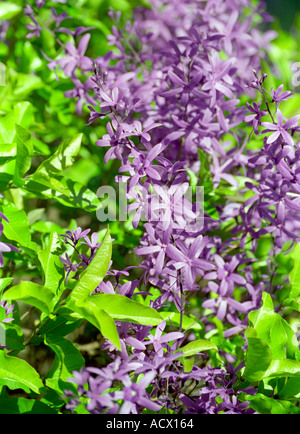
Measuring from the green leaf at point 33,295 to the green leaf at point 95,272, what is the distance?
1.5 inches

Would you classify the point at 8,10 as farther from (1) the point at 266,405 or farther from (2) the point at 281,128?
(1) the point at 266,405

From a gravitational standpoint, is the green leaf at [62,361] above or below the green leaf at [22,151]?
below

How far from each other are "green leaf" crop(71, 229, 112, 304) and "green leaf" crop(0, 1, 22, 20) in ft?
2.24

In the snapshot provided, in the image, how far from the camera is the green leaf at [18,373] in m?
0.61

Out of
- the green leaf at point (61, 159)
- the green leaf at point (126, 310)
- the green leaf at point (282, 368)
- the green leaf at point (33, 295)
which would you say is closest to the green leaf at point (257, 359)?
the green leaf at point (282, 368)

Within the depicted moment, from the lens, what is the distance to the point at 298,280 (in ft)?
2.56

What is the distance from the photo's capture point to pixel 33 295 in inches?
23.4

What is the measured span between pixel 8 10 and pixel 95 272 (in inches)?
28.6

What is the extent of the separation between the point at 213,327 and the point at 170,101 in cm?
44

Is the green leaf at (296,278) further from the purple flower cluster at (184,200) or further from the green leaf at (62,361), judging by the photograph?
the green leaf at (62,361)

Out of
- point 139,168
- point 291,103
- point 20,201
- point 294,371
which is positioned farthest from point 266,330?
point 20,201

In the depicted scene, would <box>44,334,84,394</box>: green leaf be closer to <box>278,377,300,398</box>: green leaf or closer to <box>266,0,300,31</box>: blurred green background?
<box>278,377,300,398</box>: green leaf

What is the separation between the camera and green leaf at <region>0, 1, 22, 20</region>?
1.06m

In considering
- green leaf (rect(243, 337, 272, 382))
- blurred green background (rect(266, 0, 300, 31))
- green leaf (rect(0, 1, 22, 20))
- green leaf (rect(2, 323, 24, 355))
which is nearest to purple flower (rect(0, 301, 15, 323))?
green leaf (rect(2, 323, 24, 355))
